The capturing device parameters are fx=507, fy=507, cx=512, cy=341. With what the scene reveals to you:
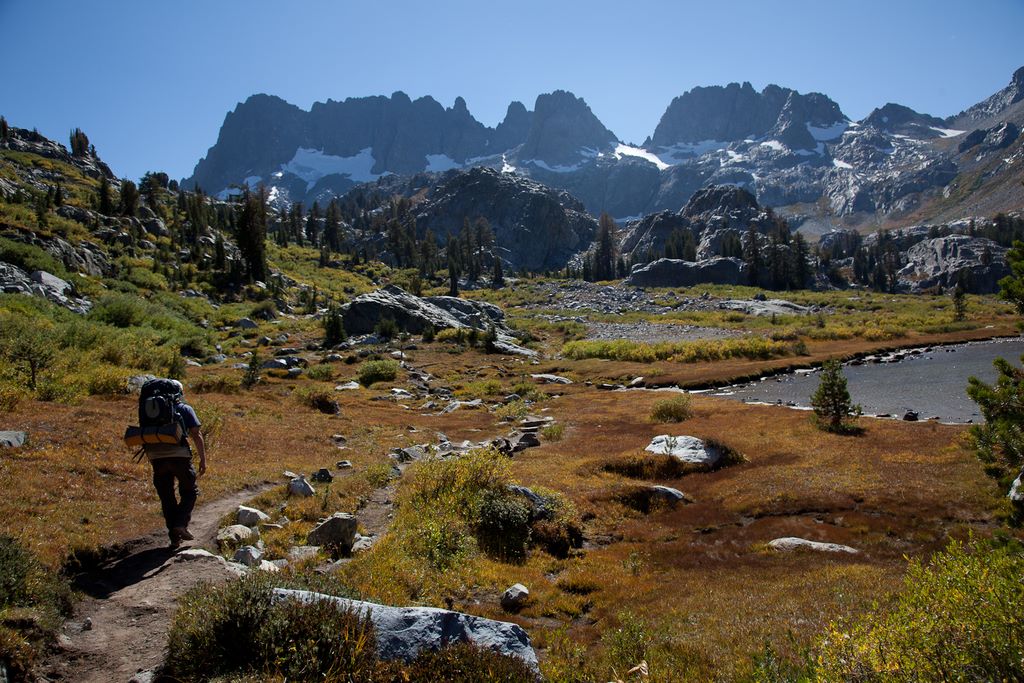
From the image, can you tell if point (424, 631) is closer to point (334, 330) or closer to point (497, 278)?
point (334, 330)

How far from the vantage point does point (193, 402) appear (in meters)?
23.1

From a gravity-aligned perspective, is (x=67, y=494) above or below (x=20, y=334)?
below

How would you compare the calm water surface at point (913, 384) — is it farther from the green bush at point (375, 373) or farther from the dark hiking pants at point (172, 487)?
the dark hiking pants at point (172, 487)

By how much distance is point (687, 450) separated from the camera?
2242 centimetres

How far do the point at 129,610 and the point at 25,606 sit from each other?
1.21 metres

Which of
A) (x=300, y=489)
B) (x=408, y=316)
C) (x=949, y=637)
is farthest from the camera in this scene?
(x=408, y=316)

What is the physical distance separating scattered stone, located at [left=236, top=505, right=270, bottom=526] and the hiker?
156 cm

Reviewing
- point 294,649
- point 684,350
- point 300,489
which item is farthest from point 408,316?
point 294,649

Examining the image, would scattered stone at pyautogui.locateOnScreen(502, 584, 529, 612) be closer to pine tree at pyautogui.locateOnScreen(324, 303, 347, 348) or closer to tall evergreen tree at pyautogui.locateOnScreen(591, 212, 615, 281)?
pine tree at pyautogui.locateOnScreen(324, 303, 347, 348)

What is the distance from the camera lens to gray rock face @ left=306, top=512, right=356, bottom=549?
432 inches

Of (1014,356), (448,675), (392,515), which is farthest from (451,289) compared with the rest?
(448,675)

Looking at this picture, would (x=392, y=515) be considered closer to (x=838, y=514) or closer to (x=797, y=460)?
(x=838, y=514)

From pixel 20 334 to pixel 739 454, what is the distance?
29.9 m

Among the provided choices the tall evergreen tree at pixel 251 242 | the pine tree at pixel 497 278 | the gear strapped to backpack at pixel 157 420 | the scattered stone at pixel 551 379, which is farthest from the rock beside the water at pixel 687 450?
the pine tree at pixel 497 278
